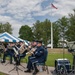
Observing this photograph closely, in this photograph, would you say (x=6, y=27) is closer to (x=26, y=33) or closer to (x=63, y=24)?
(x=26, y=33)

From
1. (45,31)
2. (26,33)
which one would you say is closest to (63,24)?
(45,31)

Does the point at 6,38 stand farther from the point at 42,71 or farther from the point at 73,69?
the point at 73,69

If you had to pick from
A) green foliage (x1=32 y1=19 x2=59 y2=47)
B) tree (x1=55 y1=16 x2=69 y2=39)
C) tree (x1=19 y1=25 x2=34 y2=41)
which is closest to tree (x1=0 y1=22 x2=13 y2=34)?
tree (x1=19 y1=25 x2=34 y2=41)

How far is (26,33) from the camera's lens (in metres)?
100

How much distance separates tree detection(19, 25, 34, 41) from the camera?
9884 cm

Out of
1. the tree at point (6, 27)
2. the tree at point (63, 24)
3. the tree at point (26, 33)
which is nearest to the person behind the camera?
the tree at point (63, 24)

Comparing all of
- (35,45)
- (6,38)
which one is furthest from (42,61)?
(6,38)

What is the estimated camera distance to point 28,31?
3947 inches

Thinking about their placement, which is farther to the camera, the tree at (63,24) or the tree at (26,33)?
the tree at (26,33)

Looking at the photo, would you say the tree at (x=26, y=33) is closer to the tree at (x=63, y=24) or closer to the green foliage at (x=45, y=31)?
the green foliage at (x=45, y=31)

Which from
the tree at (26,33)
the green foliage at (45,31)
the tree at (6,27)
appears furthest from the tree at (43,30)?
the tree at (6,27)

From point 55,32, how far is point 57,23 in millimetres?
3122

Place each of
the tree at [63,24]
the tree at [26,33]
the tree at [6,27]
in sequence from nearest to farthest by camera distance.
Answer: the tree at [63,24], the tree at [6,27], the tree at [26,33]

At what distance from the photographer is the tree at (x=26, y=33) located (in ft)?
324
